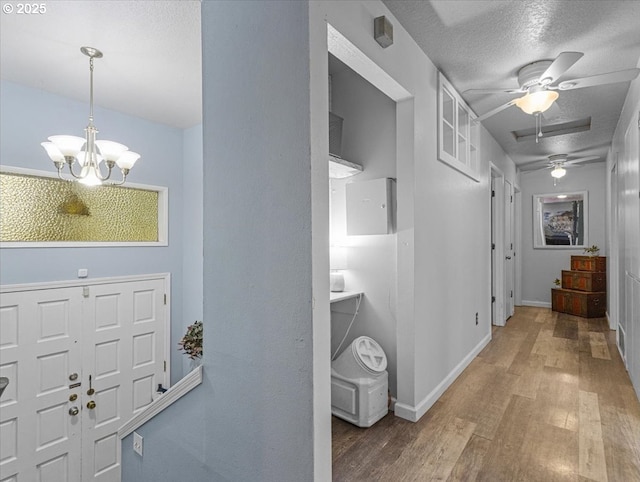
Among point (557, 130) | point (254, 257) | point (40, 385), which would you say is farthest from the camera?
point (557, 130)

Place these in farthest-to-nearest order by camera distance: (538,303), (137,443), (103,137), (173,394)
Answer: (538,303) → (103,137) → (137,443) → (173,394)

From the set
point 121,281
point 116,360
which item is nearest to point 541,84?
point 121,281

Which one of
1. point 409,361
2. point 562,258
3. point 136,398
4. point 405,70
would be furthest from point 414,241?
point 562,258

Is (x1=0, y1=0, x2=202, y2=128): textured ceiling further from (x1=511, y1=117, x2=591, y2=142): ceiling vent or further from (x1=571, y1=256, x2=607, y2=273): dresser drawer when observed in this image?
(x1=571, y1=256, x2=607, y2=273): dresser drawer

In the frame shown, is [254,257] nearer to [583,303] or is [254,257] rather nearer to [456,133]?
[456,133]

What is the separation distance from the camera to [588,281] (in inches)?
220

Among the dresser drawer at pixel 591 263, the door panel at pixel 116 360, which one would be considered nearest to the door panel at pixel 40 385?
the door panel at pixel 116 360

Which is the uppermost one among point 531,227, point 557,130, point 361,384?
point 557,130

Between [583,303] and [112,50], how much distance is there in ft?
22.2

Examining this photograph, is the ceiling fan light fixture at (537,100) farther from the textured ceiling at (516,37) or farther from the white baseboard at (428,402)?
the white baseboard at (428,402)

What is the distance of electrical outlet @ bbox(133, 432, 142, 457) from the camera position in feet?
6.07

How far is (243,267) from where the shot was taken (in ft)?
4.73

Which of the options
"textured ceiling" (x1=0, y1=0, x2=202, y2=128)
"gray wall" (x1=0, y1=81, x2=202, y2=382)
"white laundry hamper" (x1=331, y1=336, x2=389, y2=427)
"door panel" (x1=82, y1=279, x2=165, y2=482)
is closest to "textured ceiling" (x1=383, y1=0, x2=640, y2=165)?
"textured ceiling" (x1=0, y1=0, x2=202, y2=128)

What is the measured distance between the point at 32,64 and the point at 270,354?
111 inches
